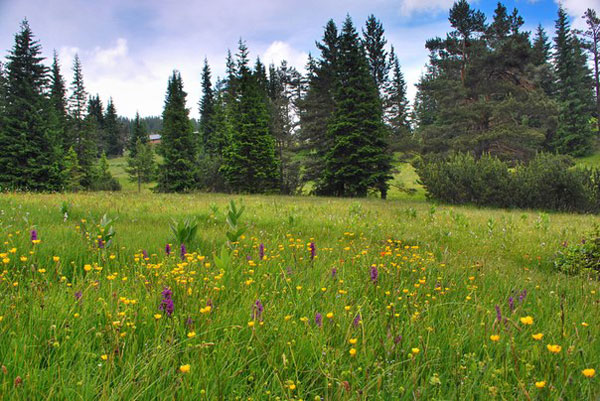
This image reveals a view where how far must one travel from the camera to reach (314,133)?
31.6 meters

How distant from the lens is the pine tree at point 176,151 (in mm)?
39906

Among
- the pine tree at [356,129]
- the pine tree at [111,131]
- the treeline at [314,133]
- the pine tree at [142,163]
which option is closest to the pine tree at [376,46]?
the treeline at [314,133]

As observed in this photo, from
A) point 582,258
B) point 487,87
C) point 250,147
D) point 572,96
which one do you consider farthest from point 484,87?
point 572,96

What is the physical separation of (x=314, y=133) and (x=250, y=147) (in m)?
7.30

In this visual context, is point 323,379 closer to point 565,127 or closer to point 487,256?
point 487,256

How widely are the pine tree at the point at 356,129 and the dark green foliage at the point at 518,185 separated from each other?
6138 mm

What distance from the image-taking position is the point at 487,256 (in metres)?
5.65

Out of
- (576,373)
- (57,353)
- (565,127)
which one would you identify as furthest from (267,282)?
(565,127)

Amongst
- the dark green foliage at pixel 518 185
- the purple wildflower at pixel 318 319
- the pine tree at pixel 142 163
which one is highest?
the pine tree at pixel 142 163

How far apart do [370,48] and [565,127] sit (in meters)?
31.4

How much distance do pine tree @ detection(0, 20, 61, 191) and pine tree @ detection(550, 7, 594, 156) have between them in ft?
205

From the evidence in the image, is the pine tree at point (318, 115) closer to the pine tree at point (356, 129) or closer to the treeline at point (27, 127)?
the pine tree at point (356, 129)

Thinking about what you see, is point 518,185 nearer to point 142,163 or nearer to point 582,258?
point 582,258

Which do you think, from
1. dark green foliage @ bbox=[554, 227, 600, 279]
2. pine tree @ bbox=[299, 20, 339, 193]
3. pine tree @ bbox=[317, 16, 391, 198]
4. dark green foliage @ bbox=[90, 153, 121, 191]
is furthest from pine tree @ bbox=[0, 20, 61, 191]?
dark green foliage @ bbox=[554, 227, 600, 279]
